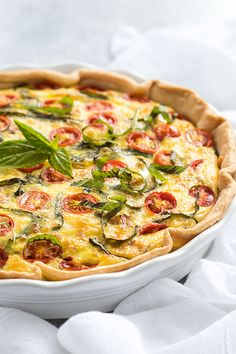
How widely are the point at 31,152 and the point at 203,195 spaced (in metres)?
1.25

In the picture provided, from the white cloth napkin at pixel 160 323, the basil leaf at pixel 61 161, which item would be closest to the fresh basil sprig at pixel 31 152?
the basil leaf at pixel 61 161

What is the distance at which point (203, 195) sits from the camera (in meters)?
5.57

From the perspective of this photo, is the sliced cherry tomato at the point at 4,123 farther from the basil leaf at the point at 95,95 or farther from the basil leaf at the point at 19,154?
the basil leaf at the point at 95,95

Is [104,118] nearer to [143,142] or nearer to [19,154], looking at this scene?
[143,142]

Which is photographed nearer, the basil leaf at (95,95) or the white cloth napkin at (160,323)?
the white cloth napkin at (160,323)

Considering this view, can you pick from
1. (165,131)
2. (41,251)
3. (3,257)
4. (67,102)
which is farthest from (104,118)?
(3,257)

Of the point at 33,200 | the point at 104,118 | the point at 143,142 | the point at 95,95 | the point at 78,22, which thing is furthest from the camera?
the point at 78,22

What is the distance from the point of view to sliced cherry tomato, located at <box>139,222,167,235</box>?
5184mm

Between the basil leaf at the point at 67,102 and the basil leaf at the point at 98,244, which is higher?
the basil leaf at the point at 67,102

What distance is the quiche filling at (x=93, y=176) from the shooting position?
502 centimetres

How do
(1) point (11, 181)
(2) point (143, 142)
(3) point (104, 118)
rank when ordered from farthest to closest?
(3) point (104, 118) → (2) point (143, 142) → (1) point (11, 181)

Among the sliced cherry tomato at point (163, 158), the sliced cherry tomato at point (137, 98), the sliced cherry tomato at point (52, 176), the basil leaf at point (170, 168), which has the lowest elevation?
the sliced cherry tomato at point (52, 176)

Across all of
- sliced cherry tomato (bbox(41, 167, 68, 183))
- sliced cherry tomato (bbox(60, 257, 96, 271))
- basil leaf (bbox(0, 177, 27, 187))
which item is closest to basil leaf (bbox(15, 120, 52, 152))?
sliced cherry tomato (bbox(41, 167, 68, 183))

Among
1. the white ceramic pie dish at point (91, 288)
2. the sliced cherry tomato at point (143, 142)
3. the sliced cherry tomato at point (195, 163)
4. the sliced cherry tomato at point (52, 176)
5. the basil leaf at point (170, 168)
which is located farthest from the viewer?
the sliced cherry tomato at point (143, 142)
